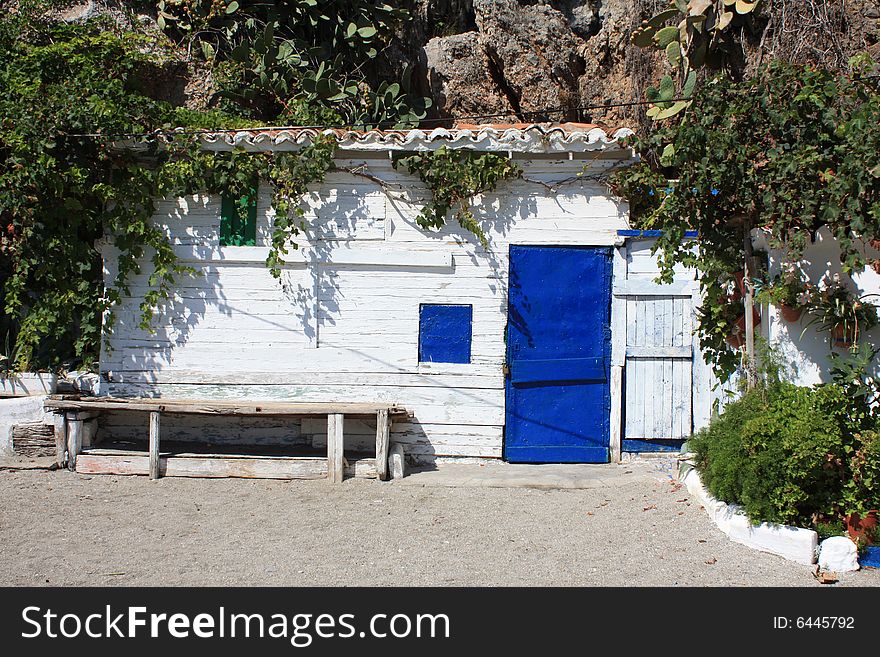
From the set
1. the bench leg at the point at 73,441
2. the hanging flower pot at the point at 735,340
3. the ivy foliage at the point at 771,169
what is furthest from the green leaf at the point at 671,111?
the bench leg at the point at 73,441

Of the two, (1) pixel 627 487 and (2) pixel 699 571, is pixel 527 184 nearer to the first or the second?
(1) pixel 627 487

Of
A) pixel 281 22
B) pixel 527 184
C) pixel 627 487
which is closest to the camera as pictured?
pixel 627 487

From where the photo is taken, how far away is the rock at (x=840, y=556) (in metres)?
5.09

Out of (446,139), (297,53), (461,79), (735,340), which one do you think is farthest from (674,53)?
(297,53)

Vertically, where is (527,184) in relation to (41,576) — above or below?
above

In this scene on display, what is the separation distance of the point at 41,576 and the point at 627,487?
4.87 metres

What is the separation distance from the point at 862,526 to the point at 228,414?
5.31 m

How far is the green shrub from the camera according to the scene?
17.1 feet

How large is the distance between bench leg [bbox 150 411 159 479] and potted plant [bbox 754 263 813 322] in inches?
215

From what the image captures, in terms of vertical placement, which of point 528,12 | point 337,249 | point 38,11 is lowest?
point 337,249

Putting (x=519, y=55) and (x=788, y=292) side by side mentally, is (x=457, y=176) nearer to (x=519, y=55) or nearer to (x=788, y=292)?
(x=788, y=292)

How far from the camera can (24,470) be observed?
299 inches

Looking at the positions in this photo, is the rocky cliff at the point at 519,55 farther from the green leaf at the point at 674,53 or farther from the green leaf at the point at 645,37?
the green leaf at the point at 674,53
